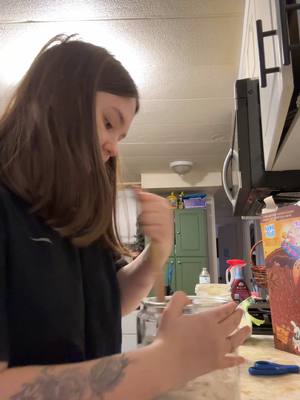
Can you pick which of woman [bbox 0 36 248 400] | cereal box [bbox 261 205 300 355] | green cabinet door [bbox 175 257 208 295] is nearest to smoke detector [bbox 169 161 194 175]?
green cabinet door [bbox 175 257 208 295]

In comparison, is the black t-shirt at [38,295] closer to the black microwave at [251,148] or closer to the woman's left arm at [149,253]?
the woman's left arm at [149,253]

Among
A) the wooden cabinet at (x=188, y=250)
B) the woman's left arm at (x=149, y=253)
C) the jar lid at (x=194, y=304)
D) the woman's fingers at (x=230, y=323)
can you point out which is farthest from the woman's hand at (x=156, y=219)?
the wooden cabinet at (x=188, y=250)

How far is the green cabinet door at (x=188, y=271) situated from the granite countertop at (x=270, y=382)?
9.81 feet

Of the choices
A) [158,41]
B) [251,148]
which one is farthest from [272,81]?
[158,41]

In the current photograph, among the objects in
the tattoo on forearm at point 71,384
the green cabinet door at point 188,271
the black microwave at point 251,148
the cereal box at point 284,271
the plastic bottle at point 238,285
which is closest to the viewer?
the tattoo on forearm at point 71,384

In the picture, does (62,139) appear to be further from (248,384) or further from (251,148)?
(251,148)

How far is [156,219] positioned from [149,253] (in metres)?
0.09

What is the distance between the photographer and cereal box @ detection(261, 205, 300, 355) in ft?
2.83

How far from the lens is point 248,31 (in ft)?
4.59

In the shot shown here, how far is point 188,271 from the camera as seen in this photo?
153 inches

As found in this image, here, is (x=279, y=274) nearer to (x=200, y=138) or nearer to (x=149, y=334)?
(x=149, y=334)

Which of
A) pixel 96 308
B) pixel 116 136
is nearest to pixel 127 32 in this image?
pixel 116 136

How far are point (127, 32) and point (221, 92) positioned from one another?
2.57ft

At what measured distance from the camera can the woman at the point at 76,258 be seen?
402 mm
